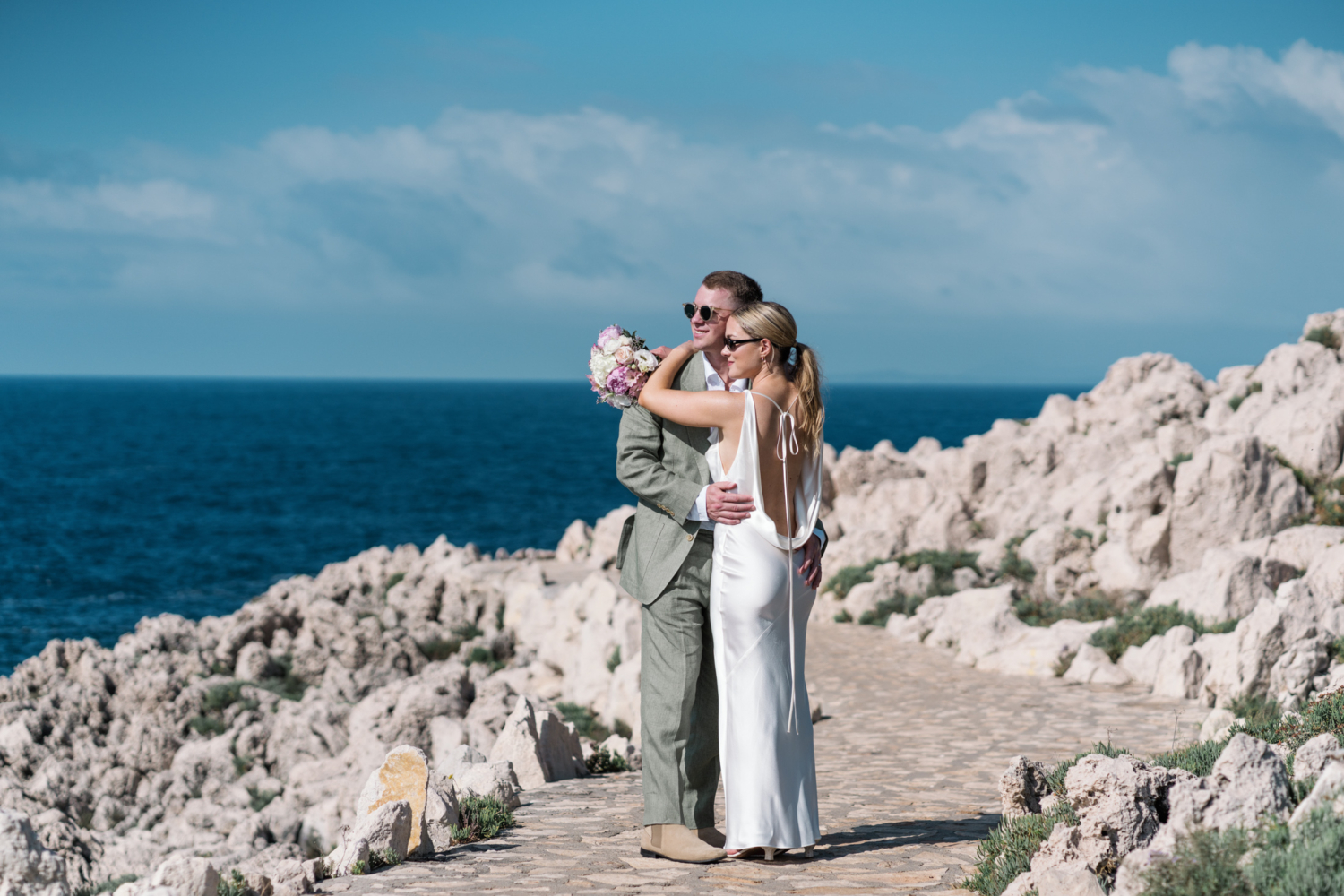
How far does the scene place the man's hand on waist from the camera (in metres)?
5.27

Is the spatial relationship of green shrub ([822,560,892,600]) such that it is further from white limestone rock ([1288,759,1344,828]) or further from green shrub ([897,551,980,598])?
white limestone rock ([1288,759,1344,828])

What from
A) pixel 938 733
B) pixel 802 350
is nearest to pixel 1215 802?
pixel 802 350

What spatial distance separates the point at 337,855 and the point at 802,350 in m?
3.42

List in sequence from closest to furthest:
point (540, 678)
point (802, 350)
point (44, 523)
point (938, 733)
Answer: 1. point (802, 350)
2. point (938, 733)
3. point (540, 678)
4. point (44, 523)

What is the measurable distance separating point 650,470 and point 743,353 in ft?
2.30

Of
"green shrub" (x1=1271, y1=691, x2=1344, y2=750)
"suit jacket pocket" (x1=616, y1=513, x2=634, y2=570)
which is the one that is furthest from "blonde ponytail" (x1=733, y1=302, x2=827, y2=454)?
"green shrub" (x1=1271, y1=691, x2=1344, y2=750)

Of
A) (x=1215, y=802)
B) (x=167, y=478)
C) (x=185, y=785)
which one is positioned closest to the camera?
(x=1215, y=802)

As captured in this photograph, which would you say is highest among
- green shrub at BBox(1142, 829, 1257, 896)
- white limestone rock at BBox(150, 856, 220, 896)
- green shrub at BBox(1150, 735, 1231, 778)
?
green shrub at BBox(1142, 829, 1257, 896)

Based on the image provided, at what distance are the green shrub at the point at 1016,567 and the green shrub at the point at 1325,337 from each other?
303 inches

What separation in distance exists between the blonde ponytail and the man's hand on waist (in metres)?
0.40

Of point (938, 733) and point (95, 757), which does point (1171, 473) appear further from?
point (95, 757)

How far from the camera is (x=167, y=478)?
65062 mm

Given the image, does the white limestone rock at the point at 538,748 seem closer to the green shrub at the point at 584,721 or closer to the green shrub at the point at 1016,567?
the green shrub at the point at 584,721

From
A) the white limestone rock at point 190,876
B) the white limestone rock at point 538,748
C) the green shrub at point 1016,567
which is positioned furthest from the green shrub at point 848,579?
the white limestone rock at point 190,876
